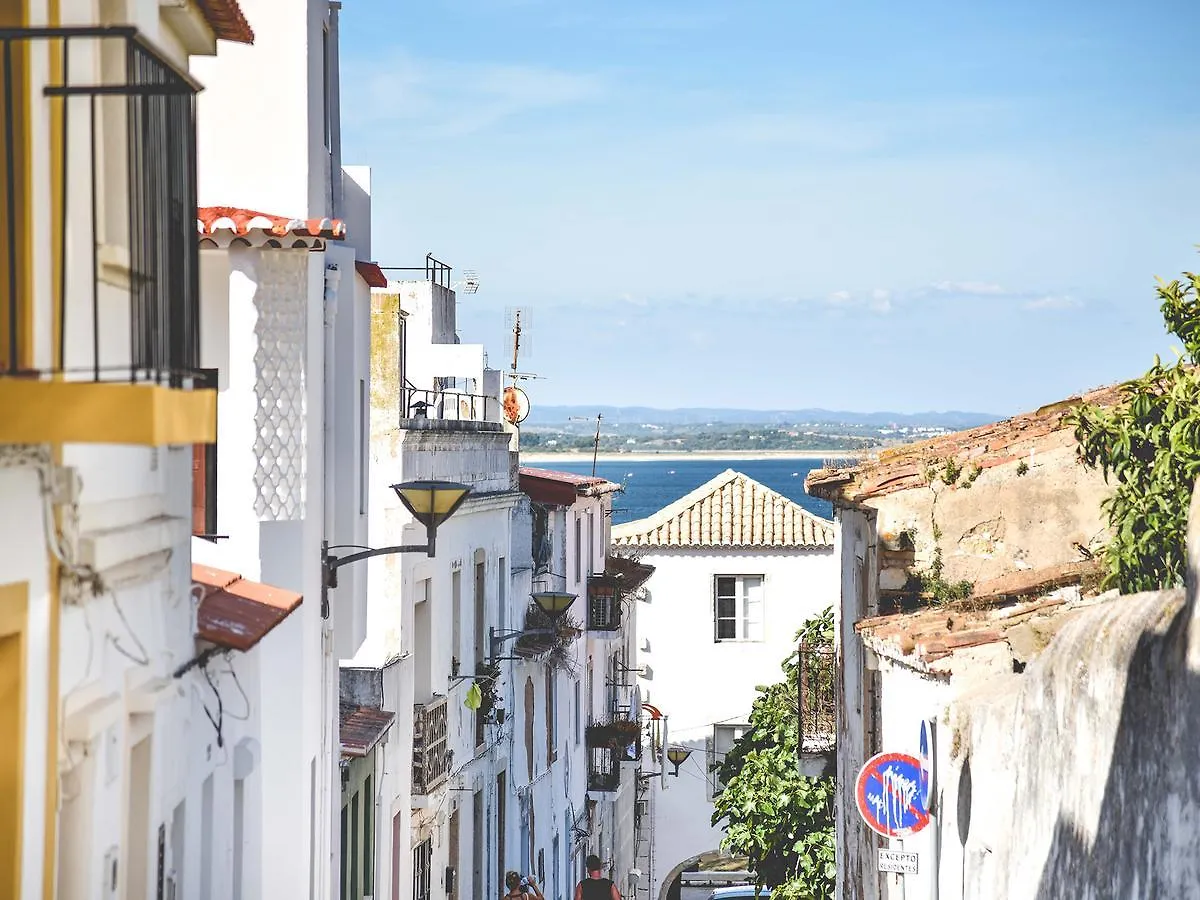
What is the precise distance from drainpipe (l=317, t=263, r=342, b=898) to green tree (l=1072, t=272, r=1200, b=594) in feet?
19.3

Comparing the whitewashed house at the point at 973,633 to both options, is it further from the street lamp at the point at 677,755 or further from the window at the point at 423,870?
the street lamp at the point at 677,755

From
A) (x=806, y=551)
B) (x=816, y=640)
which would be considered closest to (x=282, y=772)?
(x=816, y=640)

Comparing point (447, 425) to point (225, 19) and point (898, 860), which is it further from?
point (225, 19)

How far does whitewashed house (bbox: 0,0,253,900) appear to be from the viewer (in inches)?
203

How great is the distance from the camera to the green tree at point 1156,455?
32.0 feet

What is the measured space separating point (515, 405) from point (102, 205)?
23742mm

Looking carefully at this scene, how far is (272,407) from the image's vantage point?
11984 mm

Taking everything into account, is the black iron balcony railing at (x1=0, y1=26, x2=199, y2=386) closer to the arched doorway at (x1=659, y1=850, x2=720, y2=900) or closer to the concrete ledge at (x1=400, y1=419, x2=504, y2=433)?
the concrete ledge at (x1=400, y1=419, x2=504, y2=433)

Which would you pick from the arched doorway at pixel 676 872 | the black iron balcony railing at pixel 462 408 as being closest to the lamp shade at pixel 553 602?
the black iron balcony railing at pixel 462 408

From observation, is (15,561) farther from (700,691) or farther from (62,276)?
(700,691)

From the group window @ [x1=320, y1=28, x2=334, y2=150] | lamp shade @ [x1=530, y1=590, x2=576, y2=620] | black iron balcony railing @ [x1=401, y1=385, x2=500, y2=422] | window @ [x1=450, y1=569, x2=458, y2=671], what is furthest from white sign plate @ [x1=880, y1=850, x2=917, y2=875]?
black iron balcony railing @ [x1=401, y1=385, x2=500, y2=422]

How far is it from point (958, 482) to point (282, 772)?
722 centimetres

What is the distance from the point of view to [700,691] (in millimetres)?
45000

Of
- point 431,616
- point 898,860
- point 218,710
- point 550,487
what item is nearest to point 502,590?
point 550,487
